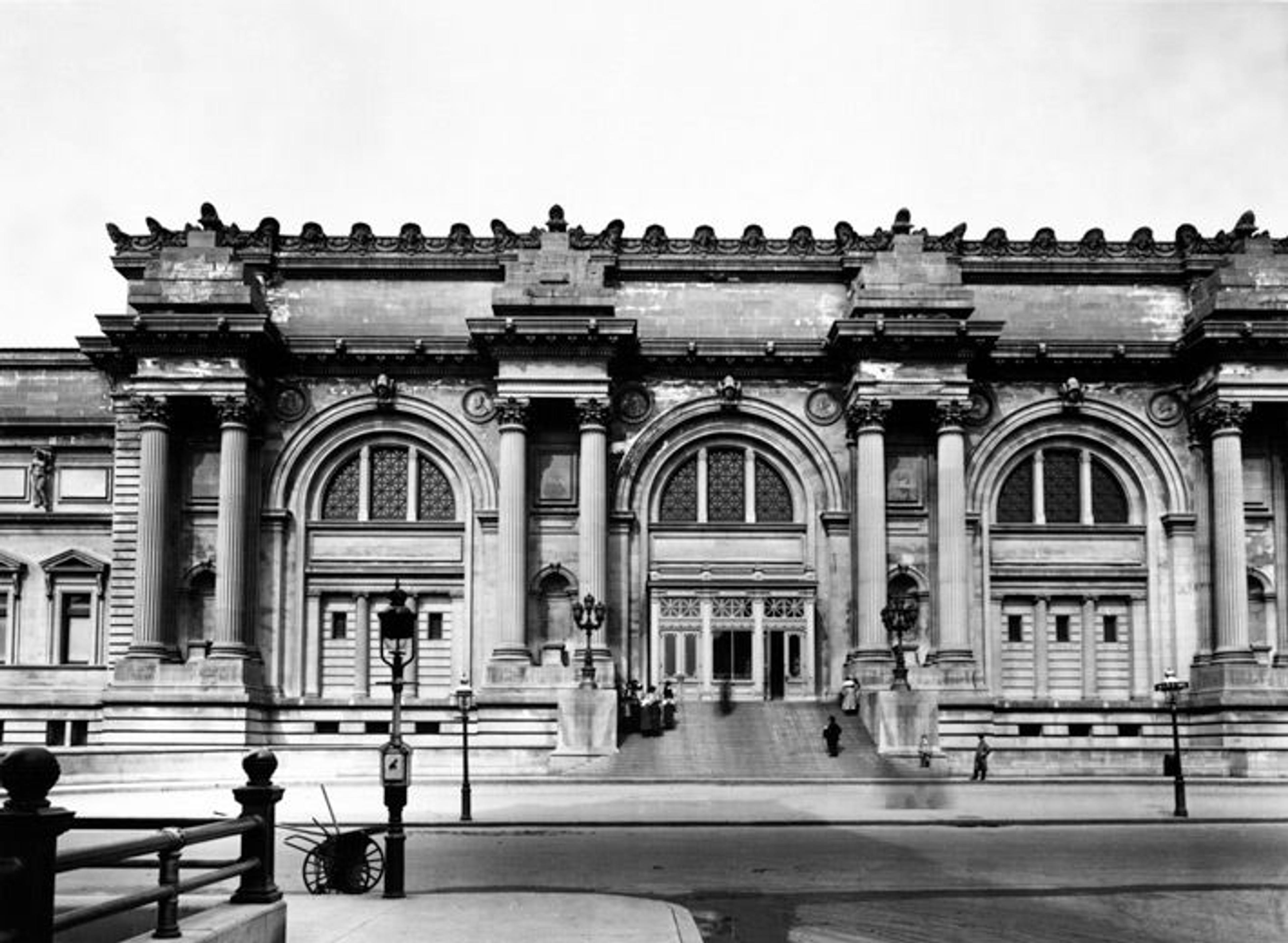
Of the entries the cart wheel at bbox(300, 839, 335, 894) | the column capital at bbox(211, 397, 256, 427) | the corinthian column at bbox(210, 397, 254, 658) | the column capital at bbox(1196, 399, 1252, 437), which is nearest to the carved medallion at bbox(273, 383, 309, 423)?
the corinthian column at bbox(210, 397, 254, 658)

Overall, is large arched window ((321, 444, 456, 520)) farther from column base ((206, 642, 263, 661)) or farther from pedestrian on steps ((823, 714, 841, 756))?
pedestrian on steps ((823, 714, 841, 756))

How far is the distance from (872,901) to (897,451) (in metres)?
37.0

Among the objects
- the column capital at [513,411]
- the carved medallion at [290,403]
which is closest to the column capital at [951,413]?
the column capital at [513,411]

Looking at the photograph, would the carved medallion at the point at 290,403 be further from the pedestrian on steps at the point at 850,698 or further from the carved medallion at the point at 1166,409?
the carved medallion at the point at 1166,409

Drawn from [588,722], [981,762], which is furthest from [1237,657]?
[588,722]

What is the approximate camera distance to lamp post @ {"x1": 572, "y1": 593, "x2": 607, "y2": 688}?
158ft

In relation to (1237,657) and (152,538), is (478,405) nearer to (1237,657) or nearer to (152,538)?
(152,538)

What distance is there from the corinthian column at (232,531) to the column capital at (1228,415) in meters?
30.8

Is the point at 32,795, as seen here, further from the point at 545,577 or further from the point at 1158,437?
the point at 1158,437

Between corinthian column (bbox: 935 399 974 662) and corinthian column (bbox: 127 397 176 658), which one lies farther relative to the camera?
corinthian column (bbox: 935 399 974 662)

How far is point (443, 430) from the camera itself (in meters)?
56.2

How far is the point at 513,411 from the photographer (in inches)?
2110

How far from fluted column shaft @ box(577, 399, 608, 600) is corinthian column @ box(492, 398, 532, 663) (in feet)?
6.03

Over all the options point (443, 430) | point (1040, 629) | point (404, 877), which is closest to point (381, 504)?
point (443, 430)
